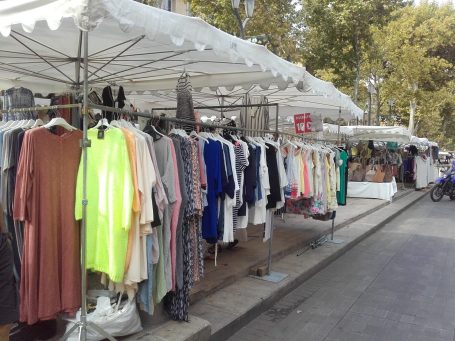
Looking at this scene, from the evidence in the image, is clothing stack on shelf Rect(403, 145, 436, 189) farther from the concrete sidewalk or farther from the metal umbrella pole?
the metal umbrella pole

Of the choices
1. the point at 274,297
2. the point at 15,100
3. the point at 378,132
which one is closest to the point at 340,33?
the point at 378,132

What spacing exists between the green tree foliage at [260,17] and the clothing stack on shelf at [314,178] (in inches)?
328

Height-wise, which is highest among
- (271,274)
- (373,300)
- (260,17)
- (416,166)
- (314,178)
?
(260,17)

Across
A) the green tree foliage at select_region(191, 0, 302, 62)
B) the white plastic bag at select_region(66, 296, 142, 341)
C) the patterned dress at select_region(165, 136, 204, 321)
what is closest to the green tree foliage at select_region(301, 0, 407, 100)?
the green tree foliage at select_region(191, 0, 302, 62)

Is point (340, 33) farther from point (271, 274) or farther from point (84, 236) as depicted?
point (84, 236)

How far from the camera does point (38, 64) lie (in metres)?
5.50

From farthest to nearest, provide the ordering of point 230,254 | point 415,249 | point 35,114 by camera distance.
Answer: point 415,249 → point 230,254 → point 35,114

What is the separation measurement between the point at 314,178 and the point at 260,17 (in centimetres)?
1021

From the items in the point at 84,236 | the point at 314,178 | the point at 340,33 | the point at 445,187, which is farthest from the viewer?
the point at 340,33

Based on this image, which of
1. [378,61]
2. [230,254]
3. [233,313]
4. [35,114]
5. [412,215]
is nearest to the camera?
[35,114]

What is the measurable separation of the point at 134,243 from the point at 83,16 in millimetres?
1631

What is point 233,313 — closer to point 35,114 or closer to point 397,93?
point 35,114

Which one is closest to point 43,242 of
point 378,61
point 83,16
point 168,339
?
point 168,339

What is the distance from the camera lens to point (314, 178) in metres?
6.70
